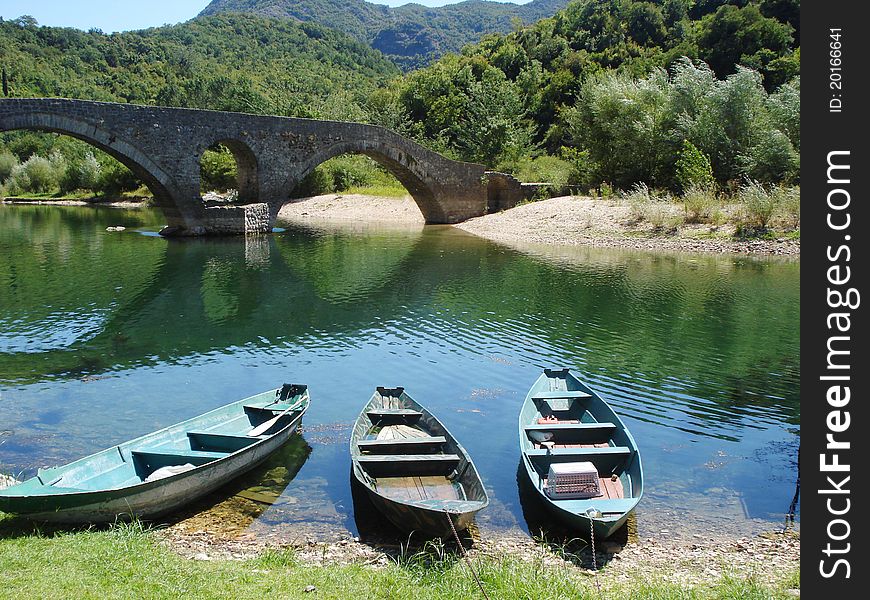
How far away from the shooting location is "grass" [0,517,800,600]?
5.50 meters

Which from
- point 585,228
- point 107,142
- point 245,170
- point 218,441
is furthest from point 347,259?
point 218,441

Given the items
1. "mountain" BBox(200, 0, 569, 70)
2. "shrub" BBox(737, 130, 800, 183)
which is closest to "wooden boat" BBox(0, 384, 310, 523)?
"shrub" BBox(737, 130, 800, 183)

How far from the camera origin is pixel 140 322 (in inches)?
614

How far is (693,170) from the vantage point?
30.1m

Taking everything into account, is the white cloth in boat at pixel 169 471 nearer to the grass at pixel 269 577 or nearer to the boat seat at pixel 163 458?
the boat seat at pixel 163 458

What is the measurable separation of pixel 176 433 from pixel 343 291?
37.6 feet

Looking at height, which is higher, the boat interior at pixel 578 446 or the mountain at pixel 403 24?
the mountain at pixel 403 24

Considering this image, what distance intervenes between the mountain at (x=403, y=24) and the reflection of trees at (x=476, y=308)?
477ft

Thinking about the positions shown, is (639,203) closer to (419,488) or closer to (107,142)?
(107,142)

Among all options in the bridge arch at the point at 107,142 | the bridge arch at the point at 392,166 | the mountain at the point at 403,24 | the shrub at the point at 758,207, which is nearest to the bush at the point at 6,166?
the bridge arch at the point at 392,166

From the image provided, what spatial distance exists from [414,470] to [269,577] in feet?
7.35

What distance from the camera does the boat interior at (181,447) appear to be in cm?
704

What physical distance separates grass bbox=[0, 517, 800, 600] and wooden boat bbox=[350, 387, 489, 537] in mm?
384

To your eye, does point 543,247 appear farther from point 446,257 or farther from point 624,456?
point 624,456
